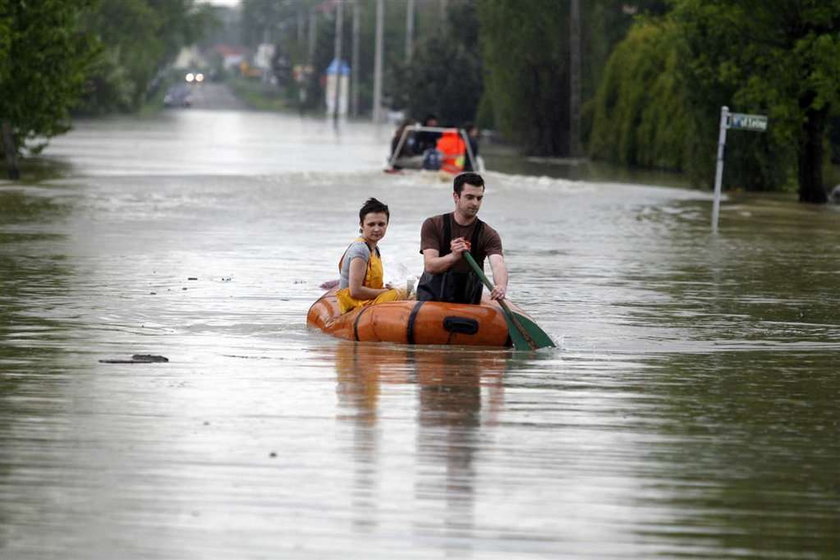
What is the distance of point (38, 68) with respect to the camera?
35.1 meters

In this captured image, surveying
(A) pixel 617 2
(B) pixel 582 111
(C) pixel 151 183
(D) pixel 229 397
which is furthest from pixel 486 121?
(D) pixel 229 397

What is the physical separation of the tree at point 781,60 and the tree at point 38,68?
1143 centimetres

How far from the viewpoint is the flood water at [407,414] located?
23.9ft

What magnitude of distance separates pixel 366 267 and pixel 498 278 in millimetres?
1258

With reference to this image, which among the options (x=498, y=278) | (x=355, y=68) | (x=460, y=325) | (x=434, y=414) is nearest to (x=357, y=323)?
(x=460, y=325)

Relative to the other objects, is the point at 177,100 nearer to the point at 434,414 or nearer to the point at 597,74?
the point at 597,74

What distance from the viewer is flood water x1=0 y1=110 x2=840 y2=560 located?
23.9ft

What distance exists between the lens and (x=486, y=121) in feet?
265

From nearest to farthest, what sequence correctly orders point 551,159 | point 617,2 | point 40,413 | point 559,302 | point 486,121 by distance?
point 40,413, point 559,302, point 551,159, point 617,2, point 486,121

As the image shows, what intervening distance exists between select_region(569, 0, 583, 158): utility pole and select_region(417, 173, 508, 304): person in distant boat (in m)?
46.0

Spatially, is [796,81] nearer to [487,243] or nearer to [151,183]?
[151,183]

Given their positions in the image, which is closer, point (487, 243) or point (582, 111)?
point (487, 243)

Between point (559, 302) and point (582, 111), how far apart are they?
46.8 m

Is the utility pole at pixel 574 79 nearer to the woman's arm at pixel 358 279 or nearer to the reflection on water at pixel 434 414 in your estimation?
the woman's arm at pixel 358 279
